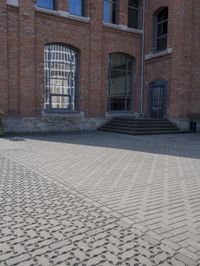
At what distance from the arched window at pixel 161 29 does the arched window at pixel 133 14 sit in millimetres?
1520

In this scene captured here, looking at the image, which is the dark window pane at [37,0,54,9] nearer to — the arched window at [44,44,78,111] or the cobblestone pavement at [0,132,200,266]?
the arched window at [44,44,78,111]

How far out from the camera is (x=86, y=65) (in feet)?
52.2

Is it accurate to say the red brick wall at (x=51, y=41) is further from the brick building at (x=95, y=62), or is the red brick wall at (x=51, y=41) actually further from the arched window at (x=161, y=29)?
the arched window at (x=161, y=29)

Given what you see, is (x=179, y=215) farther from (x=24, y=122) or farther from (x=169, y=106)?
(x=169, y=106)

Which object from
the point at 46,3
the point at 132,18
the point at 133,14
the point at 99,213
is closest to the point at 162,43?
the point at 132,18

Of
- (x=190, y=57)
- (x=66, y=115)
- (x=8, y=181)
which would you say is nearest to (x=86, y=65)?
(x=66, y=115)

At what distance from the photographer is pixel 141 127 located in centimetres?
1441

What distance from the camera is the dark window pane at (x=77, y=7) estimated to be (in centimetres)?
1553

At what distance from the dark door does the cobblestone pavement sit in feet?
34.4

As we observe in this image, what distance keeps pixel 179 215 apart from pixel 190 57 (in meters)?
14.1

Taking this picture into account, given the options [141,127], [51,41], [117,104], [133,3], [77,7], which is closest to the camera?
[141,127]

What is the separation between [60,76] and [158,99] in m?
6.56

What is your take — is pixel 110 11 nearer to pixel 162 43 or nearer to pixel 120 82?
pixel 162 43

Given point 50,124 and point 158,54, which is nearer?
point 50,124
